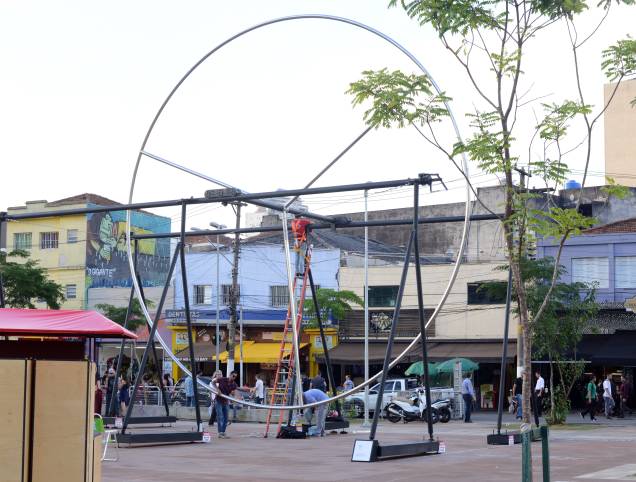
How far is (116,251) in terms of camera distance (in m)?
73.1

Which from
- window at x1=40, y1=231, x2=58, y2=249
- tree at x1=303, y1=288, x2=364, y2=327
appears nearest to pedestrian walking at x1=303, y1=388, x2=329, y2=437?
tree at x1=303, y1=288, x2=364, y2=327

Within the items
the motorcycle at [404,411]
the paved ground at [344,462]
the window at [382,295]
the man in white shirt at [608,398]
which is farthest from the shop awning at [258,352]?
the paved ground at [344,462]

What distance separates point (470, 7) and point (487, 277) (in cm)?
4080

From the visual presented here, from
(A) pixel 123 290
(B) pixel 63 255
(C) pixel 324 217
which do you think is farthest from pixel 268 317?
(C) pixel 324 217

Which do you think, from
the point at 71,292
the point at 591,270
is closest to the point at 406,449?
the point at 591,270

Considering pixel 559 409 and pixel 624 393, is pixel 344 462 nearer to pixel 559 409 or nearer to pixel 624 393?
pixel 559 409

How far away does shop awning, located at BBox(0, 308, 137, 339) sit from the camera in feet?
40.7

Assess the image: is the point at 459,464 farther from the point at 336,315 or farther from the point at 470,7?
the point at 336,315

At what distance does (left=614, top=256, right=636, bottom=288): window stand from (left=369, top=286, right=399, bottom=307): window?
42.5ft

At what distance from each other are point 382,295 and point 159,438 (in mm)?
32542

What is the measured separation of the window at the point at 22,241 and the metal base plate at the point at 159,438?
48974mm

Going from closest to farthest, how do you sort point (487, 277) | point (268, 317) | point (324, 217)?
point (324, 217), point (487, 277), point (268, 317)

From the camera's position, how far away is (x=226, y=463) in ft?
69.1

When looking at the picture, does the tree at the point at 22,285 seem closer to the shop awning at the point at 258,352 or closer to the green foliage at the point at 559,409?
the shop awning at the point at 258,352
